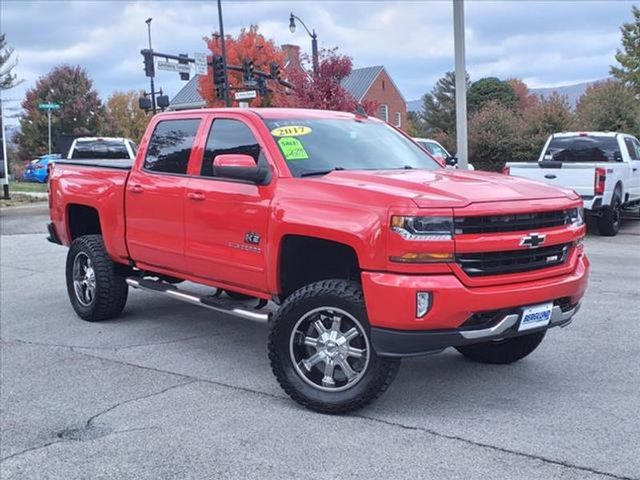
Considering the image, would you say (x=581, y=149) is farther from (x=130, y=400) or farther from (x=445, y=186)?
(x=130, y=400)

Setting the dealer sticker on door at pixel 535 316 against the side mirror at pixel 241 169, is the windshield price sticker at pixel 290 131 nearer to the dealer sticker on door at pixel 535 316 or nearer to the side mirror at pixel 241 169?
the side mirror at pixel 241 169

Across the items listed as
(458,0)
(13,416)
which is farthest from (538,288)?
(458,0)

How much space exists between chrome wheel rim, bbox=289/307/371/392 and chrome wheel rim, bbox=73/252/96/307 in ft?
11.1

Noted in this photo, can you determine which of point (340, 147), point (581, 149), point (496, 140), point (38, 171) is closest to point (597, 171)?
point (581, 149)

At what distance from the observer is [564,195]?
487 centimetres

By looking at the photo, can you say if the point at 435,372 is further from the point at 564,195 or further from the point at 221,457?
the point at 221,457

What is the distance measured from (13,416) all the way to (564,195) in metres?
4.01

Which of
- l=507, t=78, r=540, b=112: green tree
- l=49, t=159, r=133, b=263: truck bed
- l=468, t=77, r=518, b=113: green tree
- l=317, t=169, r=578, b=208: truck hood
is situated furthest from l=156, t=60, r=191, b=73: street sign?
l=507, t=78, r=540, b=112: green tree

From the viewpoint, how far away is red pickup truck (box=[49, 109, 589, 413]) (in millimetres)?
4230

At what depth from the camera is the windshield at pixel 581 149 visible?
15.3m

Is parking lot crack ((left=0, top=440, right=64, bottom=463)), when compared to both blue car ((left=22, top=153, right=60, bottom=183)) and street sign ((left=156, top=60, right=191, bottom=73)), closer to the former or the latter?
street sign ((left=156, top=60, right=191, bottom=73))

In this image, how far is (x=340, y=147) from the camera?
18.5 feet

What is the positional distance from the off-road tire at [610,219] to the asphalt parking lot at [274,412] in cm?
694

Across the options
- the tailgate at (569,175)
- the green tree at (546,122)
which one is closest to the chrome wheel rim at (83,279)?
the tailgate at (569,175)
